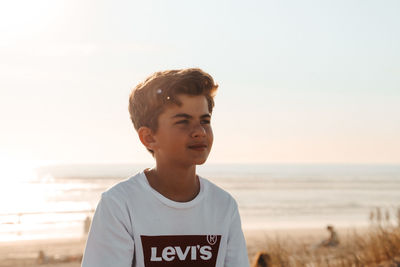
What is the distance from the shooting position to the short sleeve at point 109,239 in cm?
190

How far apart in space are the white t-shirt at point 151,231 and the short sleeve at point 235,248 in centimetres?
5

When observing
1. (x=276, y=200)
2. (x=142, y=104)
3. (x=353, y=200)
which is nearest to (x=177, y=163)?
(x=142, y=104)

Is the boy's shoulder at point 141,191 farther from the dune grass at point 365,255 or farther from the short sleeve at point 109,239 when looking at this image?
the dune grass at point 365,255

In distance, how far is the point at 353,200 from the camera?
36.2 metres

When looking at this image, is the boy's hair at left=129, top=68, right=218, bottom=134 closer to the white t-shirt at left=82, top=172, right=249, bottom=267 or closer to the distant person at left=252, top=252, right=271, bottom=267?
the white t-shirt at left=82, top=172, right=249, bottom=267

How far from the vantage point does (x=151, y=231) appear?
6.37 feet

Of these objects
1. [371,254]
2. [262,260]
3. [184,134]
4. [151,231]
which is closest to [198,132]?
[184,134]

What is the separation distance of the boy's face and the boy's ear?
0.16ft

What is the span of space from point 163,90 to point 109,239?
0.52 metres

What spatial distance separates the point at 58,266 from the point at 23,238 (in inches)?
252

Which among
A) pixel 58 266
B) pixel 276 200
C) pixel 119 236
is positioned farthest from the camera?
pixel 276 200

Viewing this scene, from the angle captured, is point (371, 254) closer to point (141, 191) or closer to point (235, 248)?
point (235, 248)

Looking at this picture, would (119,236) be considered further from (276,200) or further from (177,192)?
(276,200)

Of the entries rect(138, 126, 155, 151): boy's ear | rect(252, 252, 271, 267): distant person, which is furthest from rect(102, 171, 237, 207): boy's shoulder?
rect(252, 252, 271, 267): distant person
